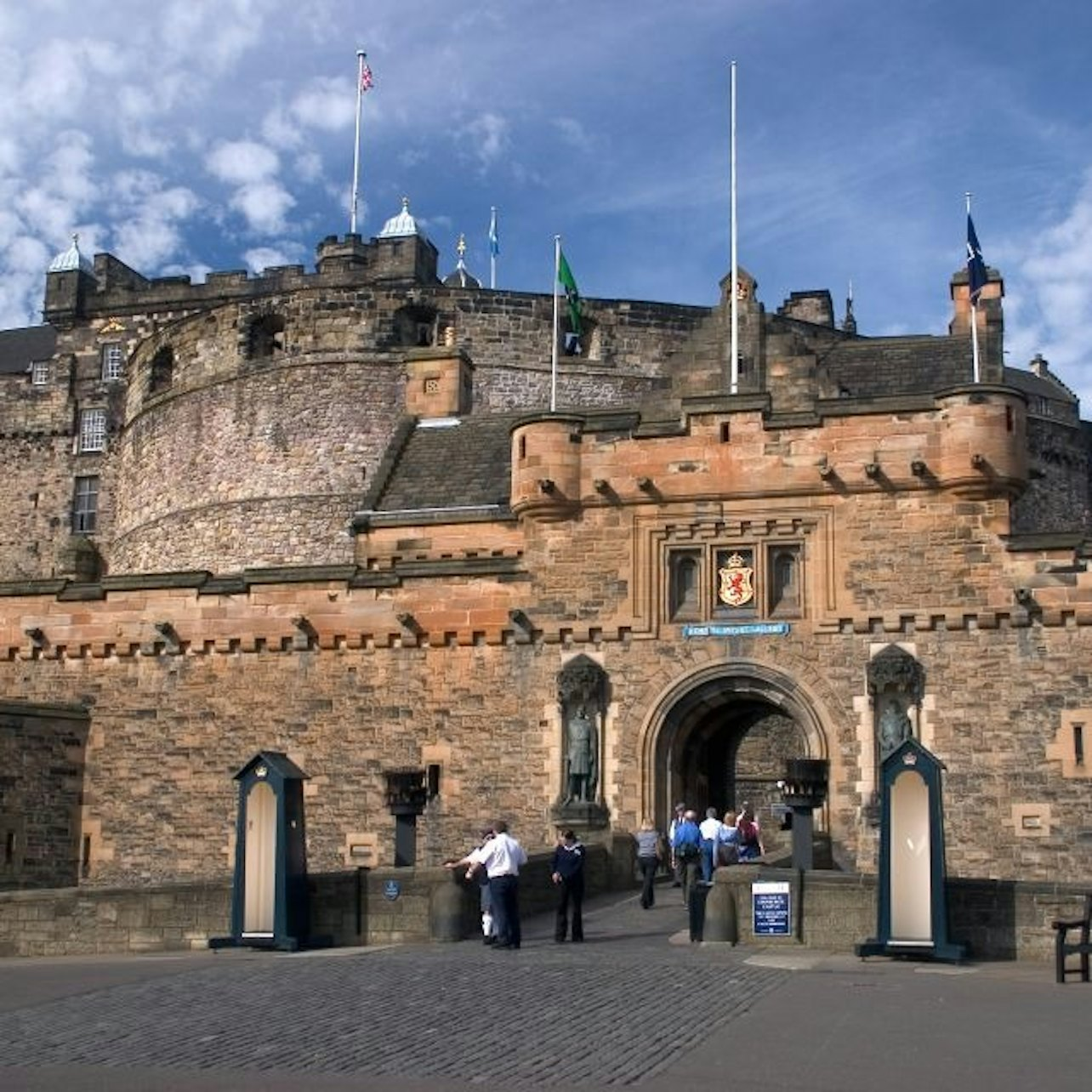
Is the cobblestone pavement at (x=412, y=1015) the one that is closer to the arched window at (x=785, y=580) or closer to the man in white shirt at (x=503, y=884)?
the man in white shirt at (x=503, y=884)

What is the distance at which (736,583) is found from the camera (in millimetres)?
24531

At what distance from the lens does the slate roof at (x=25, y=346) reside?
2399 inches

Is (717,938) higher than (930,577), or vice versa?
(930,577)

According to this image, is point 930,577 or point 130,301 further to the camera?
point 130,301

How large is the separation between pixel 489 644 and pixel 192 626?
16.4ft

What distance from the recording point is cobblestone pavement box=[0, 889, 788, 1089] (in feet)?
33.1

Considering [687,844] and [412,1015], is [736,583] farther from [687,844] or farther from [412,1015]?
[412,1015]

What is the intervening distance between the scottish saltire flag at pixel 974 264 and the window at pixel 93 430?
106 ft

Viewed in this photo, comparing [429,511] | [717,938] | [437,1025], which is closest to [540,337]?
[429,511]

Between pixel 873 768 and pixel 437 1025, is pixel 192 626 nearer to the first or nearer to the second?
pixel 873 768

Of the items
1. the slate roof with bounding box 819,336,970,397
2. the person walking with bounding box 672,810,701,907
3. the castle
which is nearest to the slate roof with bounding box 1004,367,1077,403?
the slate roof with bounding box 819,336,970,397

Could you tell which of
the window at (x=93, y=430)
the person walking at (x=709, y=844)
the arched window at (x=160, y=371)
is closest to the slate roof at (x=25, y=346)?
the window at (x=93, y=430)

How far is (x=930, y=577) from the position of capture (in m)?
23.7

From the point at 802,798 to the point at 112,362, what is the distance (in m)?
43.8
